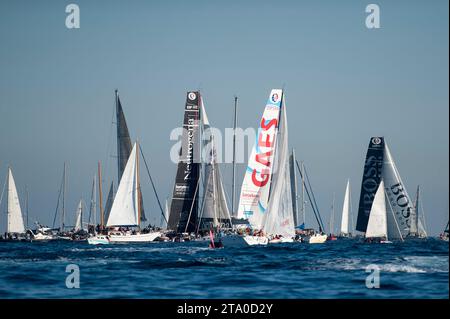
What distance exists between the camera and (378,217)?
87.6 m

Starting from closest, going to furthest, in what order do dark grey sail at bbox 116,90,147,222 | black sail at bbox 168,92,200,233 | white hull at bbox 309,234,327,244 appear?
white hull at bbox 309,234,327,244
dark grey sail at bbox 116,90,147,222
black sail at bbox 168,92,200,233

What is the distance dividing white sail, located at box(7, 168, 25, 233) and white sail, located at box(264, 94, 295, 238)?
43815 millimetres

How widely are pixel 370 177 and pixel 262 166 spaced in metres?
24.6

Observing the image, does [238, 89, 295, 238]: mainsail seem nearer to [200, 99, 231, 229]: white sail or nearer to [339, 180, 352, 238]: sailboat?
[200, 99, 231, 229]: white sail

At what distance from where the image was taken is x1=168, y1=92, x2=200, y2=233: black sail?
318ft

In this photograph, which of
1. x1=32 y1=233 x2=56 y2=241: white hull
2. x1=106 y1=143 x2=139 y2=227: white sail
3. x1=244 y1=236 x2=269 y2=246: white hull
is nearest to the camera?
x1=244 y1=236 x2=269 y2=246: white hull

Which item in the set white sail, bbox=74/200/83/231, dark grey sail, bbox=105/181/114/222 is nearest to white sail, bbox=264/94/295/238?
dark grey sail, bbox=105/181/114/222

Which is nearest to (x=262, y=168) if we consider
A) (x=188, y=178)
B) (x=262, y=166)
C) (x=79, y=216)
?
(x=262, y=166)

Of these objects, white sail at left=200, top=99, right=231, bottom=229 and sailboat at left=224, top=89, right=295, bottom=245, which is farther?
white sail at left=200, top=99, right=231, bottom=229

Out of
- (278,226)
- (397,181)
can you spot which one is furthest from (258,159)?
(397,181)

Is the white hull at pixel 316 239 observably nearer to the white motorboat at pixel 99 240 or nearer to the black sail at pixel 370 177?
the black sail at pixel 370 177

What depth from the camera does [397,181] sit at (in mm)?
94375

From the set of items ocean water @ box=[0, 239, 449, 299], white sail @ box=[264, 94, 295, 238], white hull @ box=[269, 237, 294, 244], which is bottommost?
white hull @ box=[269, 237, 294, 244]

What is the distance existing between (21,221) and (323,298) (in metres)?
85.9
